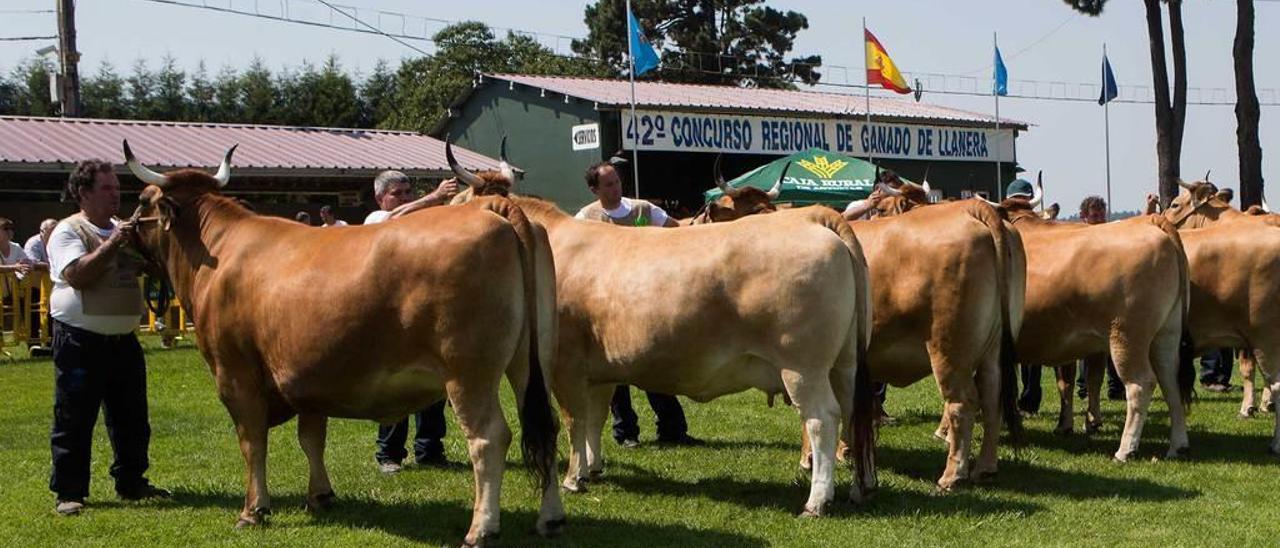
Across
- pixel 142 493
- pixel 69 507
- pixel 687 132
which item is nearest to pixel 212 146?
pixel 687 132

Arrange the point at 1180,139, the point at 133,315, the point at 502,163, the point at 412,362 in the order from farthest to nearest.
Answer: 1. the point at 1180,139
2. the point at 502,163
3. the point at 133,315
4. the point at 412,362

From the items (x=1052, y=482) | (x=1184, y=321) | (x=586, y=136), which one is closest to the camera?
(x=1052, y=482)

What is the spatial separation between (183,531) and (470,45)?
46.0 m

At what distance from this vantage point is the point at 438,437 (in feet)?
30.1

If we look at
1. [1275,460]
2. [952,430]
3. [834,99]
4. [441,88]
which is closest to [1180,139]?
[834,99]

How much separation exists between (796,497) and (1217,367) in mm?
7731

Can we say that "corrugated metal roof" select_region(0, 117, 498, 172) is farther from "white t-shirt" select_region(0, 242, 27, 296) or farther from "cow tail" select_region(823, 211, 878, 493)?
"cow tail" select_region(823, 211, 878, 493)

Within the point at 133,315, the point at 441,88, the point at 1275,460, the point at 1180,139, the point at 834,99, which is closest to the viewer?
the point at 133,315

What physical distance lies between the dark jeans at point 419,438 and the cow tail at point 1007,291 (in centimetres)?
382

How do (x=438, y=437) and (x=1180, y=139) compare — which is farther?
(x=1180, y=139)

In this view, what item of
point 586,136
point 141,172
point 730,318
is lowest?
point 730,318

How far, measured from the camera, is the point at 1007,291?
27.0ft

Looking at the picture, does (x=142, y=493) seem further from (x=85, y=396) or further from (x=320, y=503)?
(x=320, y=503)

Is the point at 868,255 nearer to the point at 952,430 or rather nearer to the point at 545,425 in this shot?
the point at 952,430
